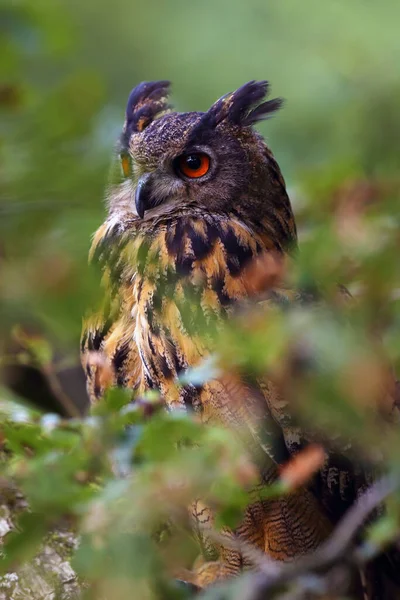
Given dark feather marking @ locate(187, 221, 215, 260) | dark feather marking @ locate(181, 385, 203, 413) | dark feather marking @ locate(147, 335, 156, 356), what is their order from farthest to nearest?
dark feather marking @ locate(187, 221, 215, 260)
dark feather marking @ locate(147, 335, 156, 356)
dark feather marking @ locate(181, 385, 203, 413)

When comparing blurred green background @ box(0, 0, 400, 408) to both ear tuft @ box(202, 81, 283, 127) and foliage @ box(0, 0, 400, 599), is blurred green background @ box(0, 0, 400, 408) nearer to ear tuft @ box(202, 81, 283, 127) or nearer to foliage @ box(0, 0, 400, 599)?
foliage @ box(0, 0, 400, 599)

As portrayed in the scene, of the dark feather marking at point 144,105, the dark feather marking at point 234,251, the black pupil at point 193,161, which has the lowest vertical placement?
the dark feather marking at point 234,251

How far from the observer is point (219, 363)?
144 centimetres

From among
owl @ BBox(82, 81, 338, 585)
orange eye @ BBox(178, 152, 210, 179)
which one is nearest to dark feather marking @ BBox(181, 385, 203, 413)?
owl @ BBox(82, 81, 338, 585)

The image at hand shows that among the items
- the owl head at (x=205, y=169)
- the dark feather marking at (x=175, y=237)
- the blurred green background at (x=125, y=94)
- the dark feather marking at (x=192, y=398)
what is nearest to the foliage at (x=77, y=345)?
the blurred green background at (x=125, y=94)

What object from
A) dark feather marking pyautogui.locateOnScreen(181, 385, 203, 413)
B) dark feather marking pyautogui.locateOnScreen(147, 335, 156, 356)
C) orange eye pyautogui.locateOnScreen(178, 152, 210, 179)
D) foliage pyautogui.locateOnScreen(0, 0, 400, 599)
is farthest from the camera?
orange eye pyautogui.locateOnScreen(178, 152, 210, 179)

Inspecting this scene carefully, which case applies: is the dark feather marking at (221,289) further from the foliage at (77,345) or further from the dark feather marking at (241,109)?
the dark feather marking at (241,109)

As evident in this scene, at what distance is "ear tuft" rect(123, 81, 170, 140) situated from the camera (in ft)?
8.77

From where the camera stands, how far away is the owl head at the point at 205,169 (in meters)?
2.47

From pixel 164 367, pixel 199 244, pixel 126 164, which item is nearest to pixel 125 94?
pixel 126 164

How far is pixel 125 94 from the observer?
5.63 m

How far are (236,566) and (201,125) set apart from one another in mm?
1266

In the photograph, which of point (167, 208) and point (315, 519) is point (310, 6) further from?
point (315, 519)

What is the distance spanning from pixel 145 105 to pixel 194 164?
346mm
